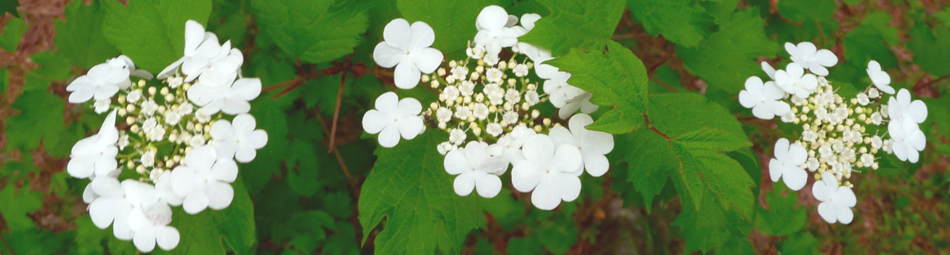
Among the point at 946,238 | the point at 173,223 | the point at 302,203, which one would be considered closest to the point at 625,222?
the point at 302,203

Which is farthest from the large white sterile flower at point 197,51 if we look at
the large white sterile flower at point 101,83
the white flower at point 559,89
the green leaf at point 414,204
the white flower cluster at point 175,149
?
the white flower at point 559,89

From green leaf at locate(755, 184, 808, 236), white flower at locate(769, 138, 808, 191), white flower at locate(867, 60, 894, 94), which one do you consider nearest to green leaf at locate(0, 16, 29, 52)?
white flower at locate(769, 138, 808, 191)

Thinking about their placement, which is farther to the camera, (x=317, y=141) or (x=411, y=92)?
(x=317, y=141)

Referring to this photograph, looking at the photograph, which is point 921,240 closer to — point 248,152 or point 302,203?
point 302,203

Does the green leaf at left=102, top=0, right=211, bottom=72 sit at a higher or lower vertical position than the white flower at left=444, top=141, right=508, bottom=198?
higher

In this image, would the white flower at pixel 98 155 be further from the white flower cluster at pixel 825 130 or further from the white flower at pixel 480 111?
the white flower cluster at pixel 825 130

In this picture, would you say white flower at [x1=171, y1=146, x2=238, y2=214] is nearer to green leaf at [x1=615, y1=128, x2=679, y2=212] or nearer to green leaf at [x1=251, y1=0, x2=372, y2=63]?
green leaf at [x1=251, y1=0, x2=372, y2=63]

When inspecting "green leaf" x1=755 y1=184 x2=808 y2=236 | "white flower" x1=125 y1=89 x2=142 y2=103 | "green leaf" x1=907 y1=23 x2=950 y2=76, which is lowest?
"green leaf" x1=755 y1=184 x2=808 y2=236
